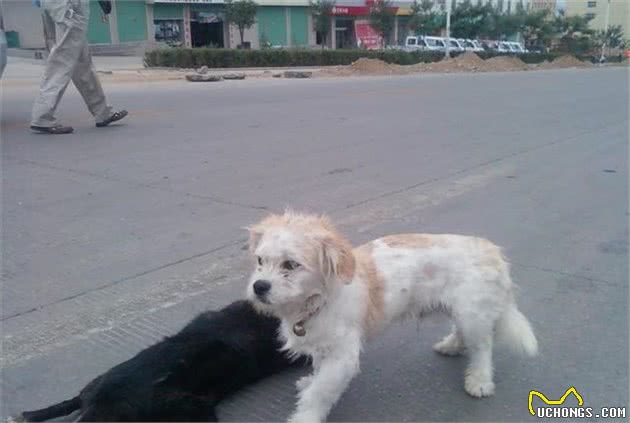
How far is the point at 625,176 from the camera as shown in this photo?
310 inches

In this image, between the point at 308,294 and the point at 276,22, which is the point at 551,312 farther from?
the point at 276,22

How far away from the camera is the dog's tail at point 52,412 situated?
8.93 feet

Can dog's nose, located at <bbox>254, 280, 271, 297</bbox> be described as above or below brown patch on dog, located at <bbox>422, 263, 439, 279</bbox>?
above

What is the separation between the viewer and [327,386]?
2.71 m

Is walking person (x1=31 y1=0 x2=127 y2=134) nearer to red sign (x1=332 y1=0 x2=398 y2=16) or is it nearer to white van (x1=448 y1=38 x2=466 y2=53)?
white van (x1=448 y1=38 x2=466 y2=53)

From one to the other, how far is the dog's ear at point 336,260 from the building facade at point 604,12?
64.7m

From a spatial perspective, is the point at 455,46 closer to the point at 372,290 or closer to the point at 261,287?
the point at 372,290

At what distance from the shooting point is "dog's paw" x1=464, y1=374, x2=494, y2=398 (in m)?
3.08

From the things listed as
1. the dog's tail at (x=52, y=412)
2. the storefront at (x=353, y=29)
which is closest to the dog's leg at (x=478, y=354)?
the dog's tail at (x=52, y=412)

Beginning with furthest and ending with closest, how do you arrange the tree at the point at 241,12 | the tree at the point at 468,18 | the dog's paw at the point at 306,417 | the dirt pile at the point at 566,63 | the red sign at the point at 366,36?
the tree at the point at 468,18
the red sign at the point at 366,36
the dirt pile at the point at 566,63
the tree at the point at 241,12
the dog's paw at the point at 306,417

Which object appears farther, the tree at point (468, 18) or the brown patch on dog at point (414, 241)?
the tree at point (468, 18)

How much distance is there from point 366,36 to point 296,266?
2293 inches

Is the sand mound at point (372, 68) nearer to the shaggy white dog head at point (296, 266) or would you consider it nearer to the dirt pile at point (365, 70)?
the dirt pile at point (365, 70)

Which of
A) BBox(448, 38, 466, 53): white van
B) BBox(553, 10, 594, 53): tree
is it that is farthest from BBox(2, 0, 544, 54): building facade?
BBox(553, 10, 594, 53): tree
